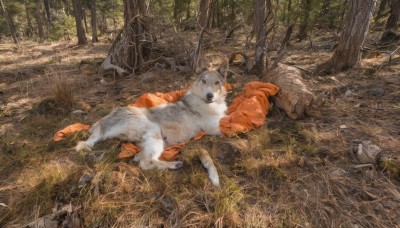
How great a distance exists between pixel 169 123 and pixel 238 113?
1321 millimetres

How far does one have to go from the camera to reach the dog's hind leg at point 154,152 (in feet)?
13.0

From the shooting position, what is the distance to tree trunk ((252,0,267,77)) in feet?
22.5

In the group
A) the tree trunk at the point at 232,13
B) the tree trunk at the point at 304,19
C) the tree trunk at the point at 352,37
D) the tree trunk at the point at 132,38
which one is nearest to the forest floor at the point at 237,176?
the tree trunk at the point at 352,37

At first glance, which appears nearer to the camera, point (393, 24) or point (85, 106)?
point (85, 106)

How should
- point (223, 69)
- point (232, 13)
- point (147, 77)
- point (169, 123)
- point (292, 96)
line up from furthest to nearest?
point (232, 13)
point (147, 77)
point (223, 69)
point (292, 96)
point (169, 123)

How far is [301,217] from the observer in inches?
121

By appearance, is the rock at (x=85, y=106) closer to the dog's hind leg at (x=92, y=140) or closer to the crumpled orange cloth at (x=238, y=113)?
the crumpled orange cloth at (x=238, y=113)

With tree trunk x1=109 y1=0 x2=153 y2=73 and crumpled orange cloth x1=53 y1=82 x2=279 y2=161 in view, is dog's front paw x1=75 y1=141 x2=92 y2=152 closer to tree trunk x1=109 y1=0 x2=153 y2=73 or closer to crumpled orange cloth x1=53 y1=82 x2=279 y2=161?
crumpled orange cloth x1=53 y1=82 x2=279 y2=161

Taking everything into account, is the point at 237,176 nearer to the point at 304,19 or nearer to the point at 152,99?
the point at 152,99

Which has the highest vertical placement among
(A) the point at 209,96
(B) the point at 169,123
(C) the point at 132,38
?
(C) the point at 132,38

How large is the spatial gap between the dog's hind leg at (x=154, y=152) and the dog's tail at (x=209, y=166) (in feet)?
1.15

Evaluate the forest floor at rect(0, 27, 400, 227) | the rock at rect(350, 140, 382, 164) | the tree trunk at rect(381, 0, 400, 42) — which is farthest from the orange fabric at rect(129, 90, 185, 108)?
the tree trunk at rect(381, 0, 400, 42)

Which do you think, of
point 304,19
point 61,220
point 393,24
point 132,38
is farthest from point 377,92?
point 304,19

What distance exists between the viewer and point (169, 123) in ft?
15.4
